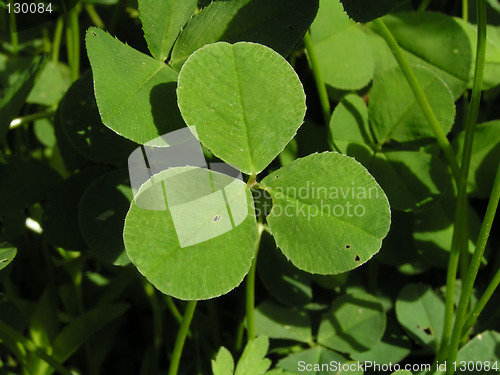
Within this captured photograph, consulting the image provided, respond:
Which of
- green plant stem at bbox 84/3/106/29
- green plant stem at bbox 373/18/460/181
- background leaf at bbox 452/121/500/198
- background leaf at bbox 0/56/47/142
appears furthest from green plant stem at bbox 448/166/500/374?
green plant stem at bbox 84/3/106/29

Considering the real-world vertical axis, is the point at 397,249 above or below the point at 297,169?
below

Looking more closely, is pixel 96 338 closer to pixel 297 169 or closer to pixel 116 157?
pixel 116 157

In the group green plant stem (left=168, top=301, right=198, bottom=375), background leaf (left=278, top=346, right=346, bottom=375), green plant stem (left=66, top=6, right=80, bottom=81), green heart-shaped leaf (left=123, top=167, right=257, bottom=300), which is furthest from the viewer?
green plant stem (left=66, top=6, right=80, bottom=81)

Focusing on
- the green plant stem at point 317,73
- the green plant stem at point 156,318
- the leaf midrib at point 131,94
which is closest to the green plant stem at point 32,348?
the green plant stem at point 156,318

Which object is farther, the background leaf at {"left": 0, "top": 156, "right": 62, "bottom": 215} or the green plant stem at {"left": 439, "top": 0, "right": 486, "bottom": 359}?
the background leaf at {"left": 0, "top": 156, "right": 62, "bottom": 215}

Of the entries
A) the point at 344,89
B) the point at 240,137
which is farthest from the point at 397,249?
the point at 240,137

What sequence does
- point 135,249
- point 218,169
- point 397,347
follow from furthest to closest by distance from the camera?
1. point 397,347
2. point 218,169
3. point 135,249

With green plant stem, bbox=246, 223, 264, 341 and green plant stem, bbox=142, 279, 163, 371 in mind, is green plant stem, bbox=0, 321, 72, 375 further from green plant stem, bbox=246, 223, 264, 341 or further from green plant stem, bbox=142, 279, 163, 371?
green plant stem, bbox=246, 223, 264, 341
